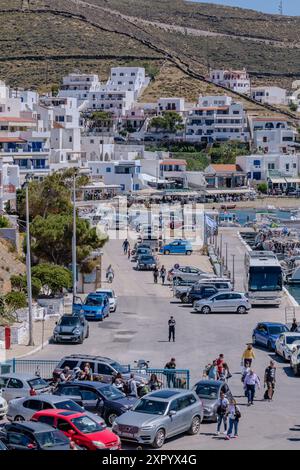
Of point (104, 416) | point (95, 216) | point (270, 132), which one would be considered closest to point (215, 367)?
point (104, 416)

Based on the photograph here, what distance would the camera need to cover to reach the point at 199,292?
40656mm

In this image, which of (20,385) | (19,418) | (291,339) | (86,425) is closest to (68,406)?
(19,418)

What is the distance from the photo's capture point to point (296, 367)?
1077 inches

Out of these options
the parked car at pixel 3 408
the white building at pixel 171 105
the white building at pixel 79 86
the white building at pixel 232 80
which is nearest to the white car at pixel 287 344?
the parked car at pixel 3 408

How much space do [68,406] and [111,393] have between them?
1.94 m

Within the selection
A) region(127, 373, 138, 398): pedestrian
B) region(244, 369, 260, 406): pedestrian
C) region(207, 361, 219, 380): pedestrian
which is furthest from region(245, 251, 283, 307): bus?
region(127, 373, 138, 398): pedestrian

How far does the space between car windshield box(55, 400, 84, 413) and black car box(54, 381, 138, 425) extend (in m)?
1.24

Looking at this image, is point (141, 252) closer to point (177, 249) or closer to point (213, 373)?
point (177, 249)

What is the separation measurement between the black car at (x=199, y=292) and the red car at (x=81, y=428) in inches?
836

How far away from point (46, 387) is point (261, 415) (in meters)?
4.57

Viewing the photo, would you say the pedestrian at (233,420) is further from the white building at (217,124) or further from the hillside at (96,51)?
the hillside at (96,51)

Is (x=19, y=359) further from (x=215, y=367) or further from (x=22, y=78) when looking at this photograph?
(x=22, y=78)

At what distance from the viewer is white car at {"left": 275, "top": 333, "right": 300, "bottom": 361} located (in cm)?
2916

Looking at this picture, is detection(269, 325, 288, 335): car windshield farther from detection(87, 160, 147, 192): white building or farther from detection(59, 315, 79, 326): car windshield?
detection(87, 160, 147, 192): white building
